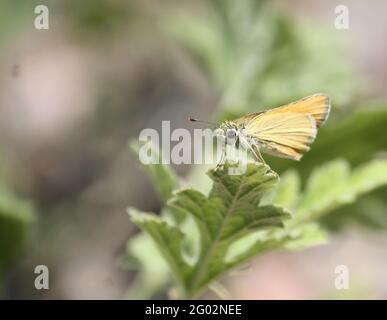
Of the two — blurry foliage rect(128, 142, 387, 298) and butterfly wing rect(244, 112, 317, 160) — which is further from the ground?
butterfly wing rect(244, 112, 317, 160)

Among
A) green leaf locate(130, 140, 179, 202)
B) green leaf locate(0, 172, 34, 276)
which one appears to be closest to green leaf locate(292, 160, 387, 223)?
green leaf locate(130, 140, 179, 202)

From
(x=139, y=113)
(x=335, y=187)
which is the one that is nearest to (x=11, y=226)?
(x=335, y=187)

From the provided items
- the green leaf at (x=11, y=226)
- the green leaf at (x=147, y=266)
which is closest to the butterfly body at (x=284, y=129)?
the green leaf at (x=147, y=266)

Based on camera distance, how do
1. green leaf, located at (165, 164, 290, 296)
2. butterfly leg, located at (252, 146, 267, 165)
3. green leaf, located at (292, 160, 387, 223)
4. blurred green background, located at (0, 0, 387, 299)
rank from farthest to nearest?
blurred green background, located at (0, 0, 387, 299) < green leaf, located at (292, 160, 387, 223) < butterfly leg, located at (252, 146, 267, 165) < green leaf, located at (165, 164, 290, 296)

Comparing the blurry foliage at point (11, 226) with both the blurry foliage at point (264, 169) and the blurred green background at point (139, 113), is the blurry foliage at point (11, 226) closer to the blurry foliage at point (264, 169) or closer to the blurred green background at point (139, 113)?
the blurred green background at point (139, 113)

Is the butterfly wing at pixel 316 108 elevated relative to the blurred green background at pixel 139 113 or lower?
lower

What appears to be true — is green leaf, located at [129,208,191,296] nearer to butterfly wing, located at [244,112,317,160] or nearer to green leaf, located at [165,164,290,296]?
green leaf, located at [165,164,290,296]

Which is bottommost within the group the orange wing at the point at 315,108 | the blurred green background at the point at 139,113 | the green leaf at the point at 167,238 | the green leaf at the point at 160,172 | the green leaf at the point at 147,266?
the green leaf at the point at 167,238
